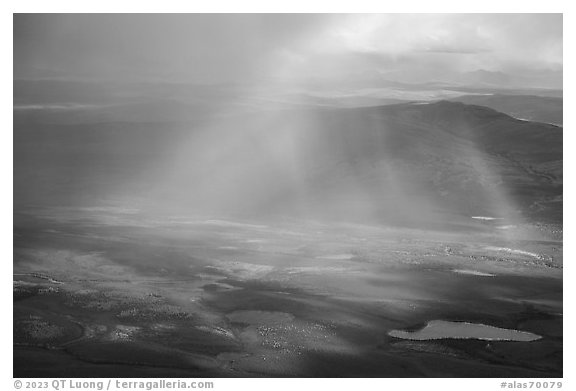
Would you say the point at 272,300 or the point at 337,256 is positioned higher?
the point at 272,300

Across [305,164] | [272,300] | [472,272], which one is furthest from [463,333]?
[305,164]

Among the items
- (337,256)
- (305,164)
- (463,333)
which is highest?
(305,164)

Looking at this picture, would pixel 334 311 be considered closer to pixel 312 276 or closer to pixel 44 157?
pixel 312 276

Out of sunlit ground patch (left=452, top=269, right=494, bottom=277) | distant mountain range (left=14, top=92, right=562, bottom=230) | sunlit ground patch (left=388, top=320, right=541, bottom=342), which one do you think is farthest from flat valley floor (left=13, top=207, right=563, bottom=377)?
distant mountain range (left=14, top=92, right=562, bottom=230)

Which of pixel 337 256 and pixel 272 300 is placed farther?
pixel 337 256

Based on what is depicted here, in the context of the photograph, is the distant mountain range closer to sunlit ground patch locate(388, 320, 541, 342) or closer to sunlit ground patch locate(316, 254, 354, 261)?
sunlit ground patch locate(316, 254, 354, 261)

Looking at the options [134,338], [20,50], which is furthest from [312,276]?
[20,50]

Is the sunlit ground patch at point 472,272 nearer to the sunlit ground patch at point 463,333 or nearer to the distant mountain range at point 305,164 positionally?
the sunlit ground patch at point 463,333

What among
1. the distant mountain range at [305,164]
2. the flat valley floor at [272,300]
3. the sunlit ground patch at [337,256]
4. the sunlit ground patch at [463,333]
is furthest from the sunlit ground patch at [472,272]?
the distant mountain range at [305,164]

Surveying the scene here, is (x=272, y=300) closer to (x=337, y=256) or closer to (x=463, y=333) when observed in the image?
(x=463, y=333)

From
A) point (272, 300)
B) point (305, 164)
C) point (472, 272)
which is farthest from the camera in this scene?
point (305, 164)
